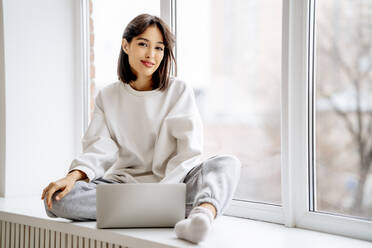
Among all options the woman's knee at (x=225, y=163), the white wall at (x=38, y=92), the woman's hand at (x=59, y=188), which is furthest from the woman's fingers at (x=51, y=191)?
the white wall at (x=38, y=92)

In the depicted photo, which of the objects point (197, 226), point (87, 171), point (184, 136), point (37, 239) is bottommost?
point (37, 239)

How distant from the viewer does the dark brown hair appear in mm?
1622

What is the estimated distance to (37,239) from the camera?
1674 millimetres

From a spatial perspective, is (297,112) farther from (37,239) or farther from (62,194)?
(37,239)

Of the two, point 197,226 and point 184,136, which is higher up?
point 184,136

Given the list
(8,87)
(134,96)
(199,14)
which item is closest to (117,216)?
(134,96)

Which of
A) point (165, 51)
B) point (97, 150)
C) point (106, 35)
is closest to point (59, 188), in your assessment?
point (97, 150)

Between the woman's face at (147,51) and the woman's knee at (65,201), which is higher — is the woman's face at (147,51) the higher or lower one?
the higher one

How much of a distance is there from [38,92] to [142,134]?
849 mm

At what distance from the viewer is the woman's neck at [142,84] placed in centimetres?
170

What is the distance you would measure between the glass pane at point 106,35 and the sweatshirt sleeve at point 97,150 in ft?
2.01

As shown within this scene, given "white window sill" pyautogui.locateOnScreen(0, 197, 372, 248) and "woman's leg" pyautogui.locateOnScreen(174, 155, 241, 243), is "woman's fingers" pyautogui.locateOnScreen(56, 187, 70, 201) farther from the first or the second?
"woman's leg" pyautogui.locateOnScreen(174, 155, 241, 243)

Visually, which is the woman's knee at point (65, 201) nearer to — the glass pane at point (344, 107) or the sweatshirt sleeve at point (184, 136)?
the sweatshirt sleeve at point (184, 136)

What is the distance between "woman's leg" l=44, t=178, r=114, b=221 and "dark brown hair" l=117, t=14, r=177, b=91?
0.44 m
